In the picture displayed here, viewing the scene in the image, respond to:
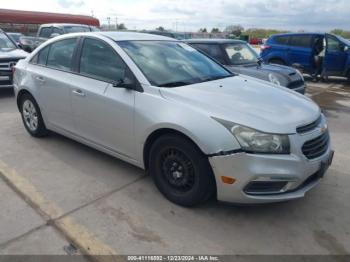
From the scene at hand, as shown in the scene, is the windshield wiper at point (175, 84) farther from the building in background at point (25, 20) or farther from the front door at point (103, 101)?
the building in background at point (25, 20)

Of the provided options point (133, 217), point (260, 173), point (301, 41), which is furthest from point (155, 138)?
point (301, 41)

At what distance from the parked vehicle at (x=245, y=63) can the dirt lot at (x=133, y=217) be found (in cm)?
288

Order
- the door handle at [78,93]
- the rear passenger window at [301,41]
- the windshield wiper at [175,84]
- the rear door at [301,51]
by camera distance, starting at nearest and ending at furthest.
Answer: the windshield wiper at [175,84], the door handle at [78,93], the rear door at [301,51], the rear passenger window at [301,41]

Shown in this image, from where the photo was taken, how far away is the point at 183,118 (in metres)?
3.14

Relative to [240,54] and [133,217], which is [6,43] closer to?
[240,54]

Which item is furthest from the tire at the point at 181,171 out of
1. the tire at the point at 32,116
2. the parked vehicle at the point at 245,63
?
the parked vehicle at the point at 245,63

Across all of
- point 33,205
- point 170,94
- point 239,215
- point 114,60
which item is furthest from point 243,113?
point 33,205

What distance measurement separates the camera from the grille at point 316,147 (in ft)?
10.1

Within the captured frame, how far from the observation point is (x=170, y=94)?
3371 millimetres

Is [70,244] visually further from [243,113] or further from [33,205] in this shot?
[243,113]

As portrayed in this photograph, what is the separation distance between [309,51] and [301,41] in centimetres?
52

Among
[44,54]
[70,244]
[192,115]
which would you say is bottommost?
[70,244]

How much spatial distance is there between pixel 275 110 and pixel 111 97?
5.64 feet

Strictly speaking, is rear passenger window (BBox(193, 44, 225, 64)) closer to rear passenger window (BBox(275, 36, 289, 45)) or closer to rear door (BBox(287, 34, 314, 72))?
rear door (BBox(287, 34, 314, 72))
